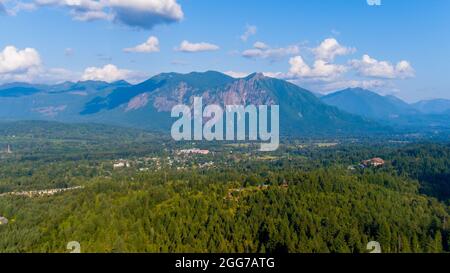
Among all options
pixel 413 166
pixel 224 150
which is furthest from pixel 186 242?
pixel 224 150

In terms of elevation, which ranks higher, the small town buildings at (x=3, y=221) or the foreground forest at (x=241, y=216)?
the foreground forest at (x=241, y=216)

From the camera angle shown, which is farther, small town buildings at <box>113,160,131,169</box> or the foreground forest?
small town buildings at <box>113,160,131,169</box>

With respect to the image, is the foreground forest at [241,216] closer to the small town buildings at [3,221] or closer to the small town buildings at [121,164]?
the small town buildings at [3,221]

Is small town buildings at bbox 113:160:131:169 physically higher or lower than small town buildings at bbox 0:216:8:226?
lower

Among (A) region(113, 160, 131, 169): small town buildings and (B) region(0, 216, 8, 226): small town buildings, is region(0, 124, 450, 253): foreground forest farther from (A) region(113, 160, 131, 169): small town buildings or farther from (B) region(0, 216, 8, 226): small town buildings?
(A) region(113, 160, 131, 169): small town buildings

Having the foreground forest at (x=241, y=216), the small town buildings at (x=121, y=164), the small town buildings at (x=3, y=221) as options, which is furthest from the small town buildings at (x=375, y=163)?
the small town buildings at (x=3, y=221)

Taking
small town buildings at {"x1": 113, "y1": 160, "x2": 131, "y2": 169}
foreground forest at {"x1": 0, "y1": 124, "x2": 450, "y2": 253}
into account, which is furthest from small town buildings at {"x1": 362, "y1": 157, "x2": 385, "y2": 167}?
small town buildings at {"x1": 113, "y1": 160, "x2": 131, "y2": 169}

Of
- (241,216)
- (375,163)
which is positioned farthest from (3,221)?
(375,163)

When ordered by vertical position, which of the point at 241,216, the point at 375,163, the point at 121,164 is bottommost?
the point at 121,164

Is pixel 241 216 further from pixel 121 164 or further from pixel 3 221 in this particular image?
pixel 121 164
